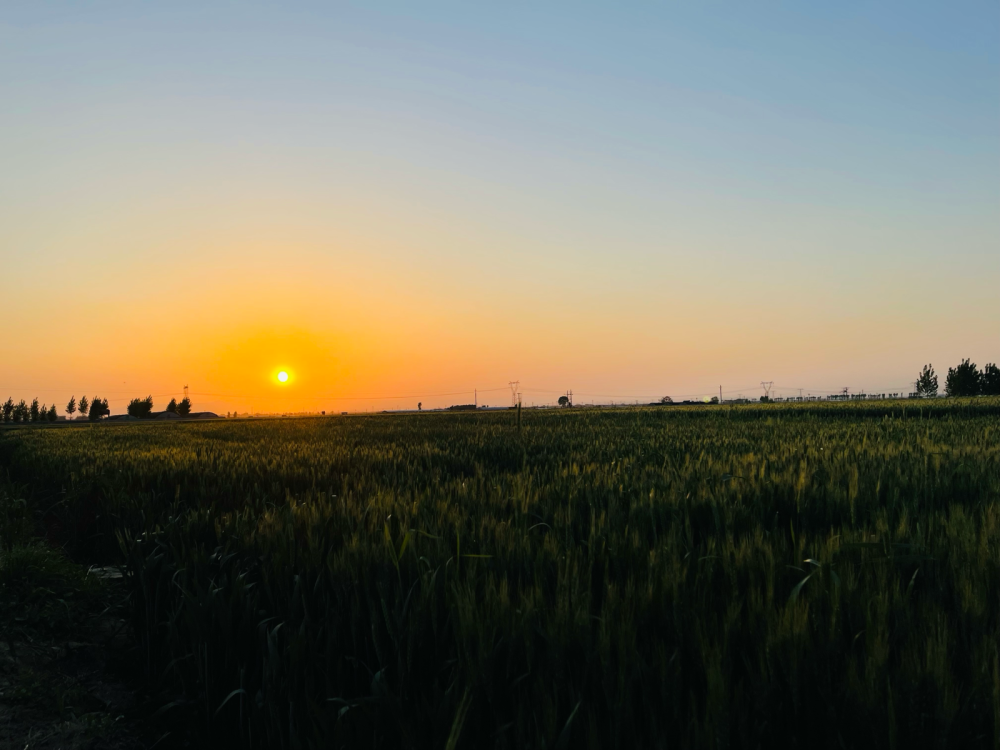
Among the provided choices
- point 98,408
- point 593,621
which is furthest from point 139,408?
point 593,621

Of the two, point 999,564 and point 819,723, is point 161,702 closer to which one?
point 819,723

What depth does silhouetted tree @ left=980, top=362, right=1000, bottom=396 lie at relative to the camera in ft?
376

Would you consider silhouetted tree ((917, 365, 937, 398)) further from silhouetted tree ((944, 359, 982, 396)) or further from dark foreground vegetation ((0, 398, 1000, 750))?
dark foreground vegetation ((0, 398, 1000, 750))

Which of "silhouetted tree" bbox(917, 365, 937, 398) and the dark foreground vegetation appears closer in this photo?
the dark foreground vegetation

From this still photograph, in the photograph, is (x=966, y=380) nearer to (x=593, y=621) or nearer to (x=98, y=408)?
(x=593, y=621)

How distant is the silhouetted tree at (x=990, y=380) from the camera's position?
376 ft

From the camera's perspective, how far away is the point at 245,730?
2609 mm

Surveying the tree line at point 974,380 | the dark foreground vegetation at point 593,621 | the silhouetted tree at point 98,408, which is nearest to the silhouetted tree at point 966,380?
the tree line at point 974,380

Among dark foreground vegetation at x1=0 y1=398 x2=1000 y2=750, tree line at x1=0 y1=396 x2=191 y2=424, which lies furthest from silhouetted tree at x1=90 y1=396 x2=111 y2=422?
dark foreground vegetation at x1=0 y1=398 x2=1000 y2=750

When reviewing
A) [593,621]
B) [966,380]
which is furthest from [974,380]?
[593,621]

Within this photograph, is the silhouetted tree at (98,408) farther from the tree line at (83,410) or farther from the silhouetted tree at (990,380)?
the silhouetted tree at (990,380)

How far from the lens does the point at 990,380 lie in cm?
11625

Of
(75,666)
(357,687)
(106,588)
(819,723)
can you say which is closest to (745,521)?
(819,723)

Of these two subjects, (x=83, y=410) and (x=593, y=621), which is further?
(x=83, y=410)
